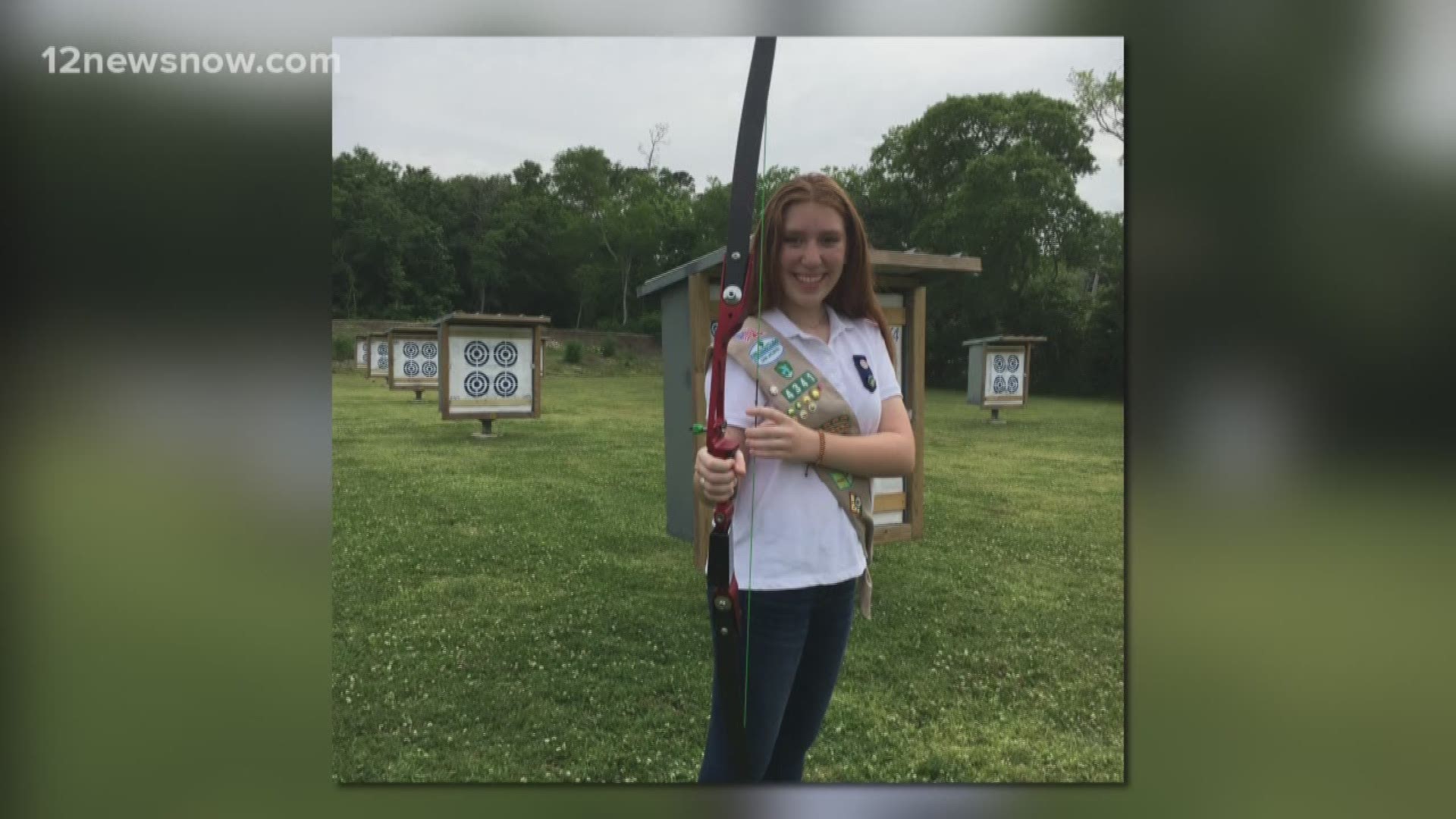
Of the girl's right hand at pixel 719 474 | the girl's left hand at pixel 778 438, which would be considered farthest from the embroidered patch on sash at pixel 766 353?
the girl's right hand at pixel 719 474

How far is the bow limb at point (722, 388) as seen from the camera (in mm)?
2082

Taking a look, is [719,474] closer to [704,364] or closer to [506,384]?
[704,364]

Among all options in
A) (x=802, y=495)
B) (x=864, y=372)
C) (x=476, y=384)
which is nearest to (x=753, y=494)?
(x=802, y=495)

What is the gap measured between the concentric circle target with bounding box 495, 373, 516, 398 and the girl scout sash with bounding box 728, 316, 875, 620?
2.04 ft

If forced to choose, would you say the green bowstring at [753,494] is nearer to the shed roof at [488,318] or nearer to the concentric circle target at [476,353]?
the shed roof at [488,318]

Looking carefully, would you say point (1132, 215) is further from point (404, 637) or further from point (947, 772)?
point (404, 637)

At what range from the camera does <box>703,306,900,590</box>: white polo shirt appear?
6.84 ft

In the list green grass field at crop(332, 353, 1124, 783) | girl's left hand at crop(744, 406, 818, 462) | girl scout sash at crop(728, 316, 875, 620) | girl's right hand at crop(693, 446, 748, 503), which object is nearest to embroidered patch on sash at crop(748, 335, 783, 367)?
girl scout sash at crop(728, 316, 875, 620)

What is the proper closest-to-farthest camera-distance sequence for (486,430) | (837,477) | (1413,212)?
(837,477) → (1413,212) → (486,430)

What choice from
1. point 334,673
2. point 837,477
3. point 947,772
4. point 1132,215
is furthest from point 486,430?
point 1132,215

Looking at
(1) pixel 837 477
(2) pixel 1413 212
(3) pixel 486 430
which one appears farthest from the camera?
(3) pixel 486 430

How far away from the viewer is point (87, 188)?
7.72 feet

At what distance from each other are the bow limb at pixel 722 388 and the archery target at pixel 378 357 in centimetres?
80

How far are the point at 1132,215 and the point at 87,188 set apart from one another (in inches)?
100
